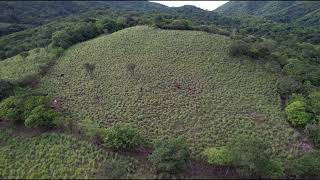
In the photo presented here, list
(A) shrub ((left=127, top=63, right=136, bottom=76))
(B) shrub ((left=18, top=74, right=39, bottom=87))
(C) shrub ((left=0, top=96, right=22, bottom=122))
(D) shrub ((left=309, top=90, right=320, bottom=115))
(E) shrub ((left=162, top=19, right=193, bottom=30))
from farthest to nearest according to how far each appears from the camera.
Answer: (E) shrub ((left=162, top=19, right=193, bottom=30)) → (A) shrub ((left=127, top=63, right=136, bottom=76)) → (B) shrub ((left=18, top=74, right=39, bottom=87)) → (D) shrub ((left=309, top=90, right=320, bottom=115)) → (C) shrub ((left=0, top=96, right=22, bottom=122))

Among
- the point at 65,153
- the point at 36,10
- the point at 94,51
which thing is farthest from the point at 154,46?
Answer: the point at 36,10

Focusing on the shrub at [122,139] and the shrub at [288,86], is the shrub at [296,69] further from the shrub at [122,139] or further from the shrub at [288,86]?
the shrub at [122,139]

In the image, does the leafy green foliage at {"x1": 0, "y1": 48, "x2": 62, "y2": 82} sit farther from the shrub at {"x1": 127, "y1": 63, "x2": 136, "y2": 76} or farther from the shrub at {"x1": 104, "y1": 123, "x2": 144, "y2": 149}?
the shrub at {"x1": 104, "y1": 123, "x2": 144, "y2": 149}

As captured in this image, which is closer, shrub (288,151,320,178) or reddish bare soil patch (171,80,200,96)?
shrub (288,151,320,178)

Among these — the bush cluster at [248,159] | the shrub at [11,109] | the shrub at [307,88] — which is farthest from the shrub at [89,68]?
the shrub at [307,88]

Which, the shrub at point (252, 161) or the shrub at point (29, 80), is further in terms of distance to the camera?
the shrub at point (29, 80)

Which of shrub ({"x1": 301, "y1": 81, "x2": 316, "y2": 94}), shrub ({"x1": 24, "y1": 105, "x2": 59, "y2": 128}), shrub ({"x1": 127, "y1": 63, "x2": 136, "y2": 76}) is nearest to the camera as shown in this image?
shrub ({"x1": 24, "y1": 105, "x2": 59, "y2": 128})

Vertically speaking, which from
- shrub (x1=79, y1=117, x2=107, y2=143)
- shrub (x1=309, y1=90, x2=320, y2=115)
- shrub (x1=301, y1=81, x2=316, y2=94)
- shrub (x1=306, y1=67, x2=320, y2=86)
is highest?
shrub (x1=306, y1=67, x2=320, y2=86)

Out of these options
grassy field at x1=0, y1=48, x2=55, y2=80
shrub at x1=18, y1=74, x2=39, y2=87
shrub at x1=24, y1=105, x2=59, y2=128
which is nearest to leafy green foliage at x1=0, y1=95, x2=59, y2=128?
shrub at x1=24, y1=105, x2=59, y2=128
